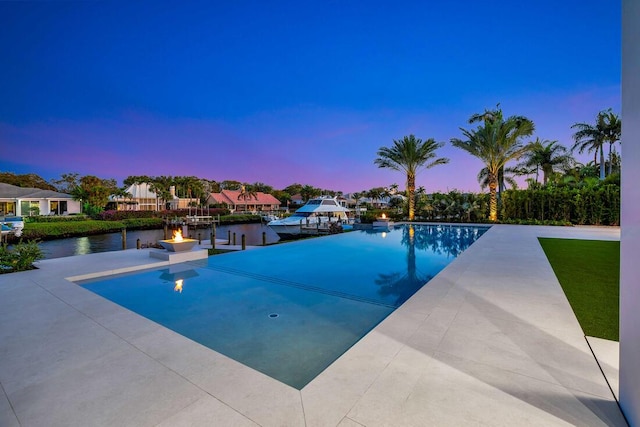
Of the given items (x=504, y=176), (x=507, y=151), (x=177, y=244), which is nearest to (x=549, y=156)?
(x=504, y=176)

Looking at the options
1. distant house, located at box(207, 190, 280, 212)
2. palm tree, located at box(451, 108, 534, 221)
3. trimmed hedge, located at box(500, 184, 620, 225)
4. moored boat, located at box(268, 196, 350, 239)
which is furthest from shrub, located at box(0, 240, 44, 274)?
distant house, located at box(207, 190, 280, 212)

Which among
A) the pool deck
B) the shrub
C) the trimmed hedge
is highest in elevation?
A: the trimmed hedge

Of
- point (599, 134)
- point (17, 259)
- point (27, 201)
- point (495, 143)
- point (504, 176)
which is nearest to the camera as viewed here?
point (17, 259)

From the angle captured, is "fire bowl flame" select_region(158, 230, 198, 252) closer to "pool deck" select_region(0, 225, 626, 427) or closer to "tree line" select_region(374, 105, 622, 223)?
"pool deck" select_region(0, 225, 626, 427)

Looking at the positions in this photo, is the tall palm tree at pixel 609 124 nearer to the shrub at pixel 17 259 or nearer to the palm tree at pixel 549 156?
the palm tree at pixel 549 156

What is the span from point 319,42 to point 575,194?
67.1ft

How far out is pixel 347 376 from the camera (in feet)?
8.98

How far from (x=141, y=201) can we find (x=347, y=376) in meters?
54.2

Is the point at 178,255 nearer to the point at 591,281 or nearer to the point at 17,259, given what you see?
the point at 17,259

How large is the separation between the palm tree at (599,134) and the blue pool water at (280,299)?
1110 inches

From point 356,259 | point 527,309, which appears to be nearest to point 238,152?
point 356,259

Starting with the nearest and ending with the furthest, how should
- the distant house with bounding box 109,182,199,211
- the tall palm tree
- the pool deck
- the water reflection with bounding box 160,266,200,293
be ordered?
1. the pool deck
2. the water reflection with bounding box 160,266,200,293
3. the tall palm tree
4. the distant house with bounding box 109,182,199,211

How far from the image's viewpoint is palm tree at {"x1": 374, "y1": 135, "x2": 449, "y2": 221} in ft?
79.3

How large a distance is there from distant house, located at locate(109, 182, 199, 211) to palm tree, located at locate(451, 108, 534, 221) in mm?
41045
